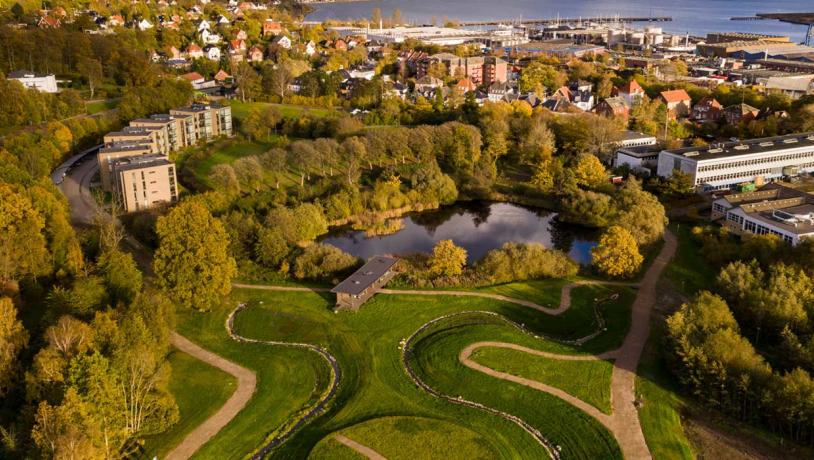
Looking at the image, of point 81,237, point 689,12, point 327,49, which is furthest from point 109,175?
point 689,12

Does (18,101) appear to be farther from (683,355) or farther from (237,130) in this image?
(683,355)

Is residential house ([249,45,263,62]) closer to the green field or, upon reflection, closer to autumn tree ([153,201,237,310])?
autumn tree ([153,201,237,310])

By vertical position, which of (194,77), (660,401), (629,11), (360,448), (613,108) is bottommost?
(360,448)

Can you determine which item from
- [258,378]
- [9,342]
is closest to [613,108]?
[258,378]

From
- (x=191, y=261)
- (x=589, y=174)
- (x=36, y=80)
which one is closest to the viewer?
(x=191, y=261)

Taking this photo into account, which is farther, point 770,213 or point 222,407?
point 770,213

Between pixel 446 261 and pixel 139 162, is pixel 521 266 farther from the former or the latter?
pixel 139 162
